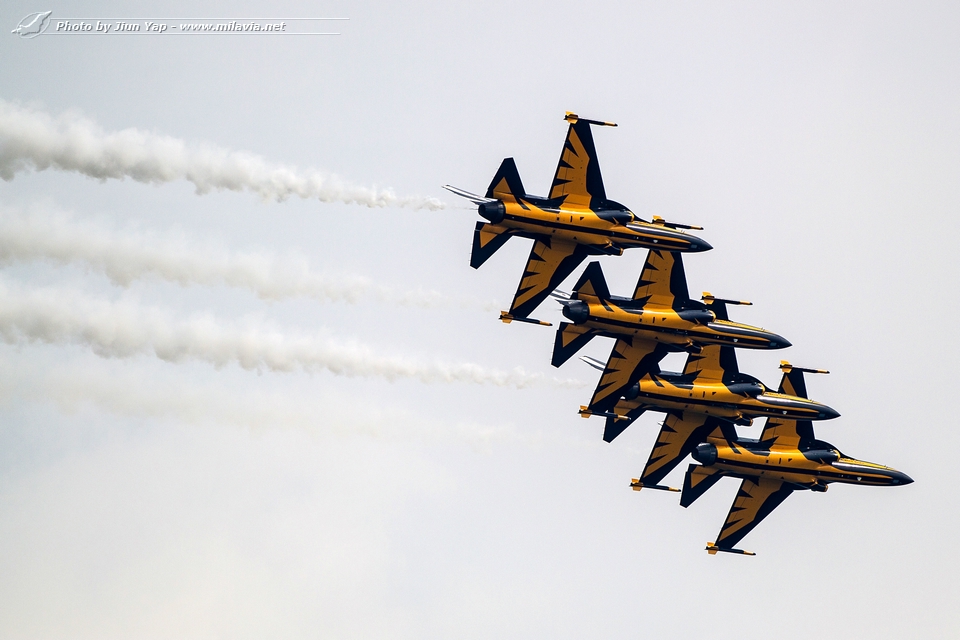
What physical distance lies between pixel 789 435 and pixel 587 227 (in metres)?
19.8

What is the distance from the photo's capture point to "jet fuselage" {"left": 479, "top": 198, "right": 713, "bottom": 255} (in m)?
77.4

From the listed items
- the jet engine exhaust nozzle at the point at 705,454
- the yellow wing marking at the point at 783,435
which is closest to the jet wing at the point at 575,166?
the jet engine exhaust nozzle at the point at 705,454

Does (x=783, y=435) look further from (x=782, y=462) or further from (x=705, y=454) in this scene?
(x=705, y=454)

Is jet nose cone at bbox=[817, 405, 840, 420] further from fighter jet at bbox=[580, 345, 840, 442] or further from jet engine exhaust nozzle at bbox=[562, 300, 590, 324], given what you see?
jet engine exhaust nozzle at bbox=[562, 300, 590, 324]

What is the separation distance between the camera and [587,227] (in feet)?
257

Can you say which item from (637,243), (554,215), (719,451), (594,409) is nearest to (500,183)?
(554,215)

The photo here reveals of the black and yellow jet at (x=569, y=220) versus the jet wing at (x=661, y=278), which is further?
the jet wing at (x=661, y=278)

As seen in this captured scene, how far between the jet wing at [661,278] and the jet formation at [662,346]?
57 mm

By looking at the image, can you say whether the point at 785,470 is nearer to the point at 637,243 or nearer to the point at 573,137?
the point at 637,243

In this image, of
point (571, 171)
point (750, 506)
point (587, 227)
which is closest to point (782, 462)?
point (750, 506)

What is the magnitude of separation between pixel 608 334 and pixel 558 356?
320 centimetres

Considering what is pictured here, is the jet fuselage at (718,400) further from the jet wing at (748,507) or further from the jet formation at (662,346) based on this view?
the jet wing at (748,507)

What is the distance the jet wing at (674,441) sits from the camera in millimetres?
86750

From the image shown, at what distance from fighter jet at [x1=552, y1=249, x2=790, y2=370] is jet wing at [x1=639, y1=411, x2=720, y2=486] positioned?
5758mm
